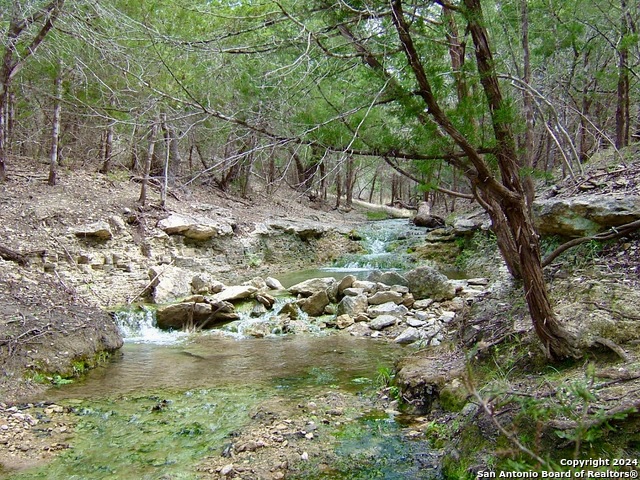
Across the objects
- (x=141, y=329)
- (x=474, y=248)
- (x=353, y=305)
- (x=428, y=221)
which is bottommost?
(x=141, y=329)

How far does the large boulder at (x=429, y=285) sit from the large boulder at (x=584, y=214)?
2533 mm

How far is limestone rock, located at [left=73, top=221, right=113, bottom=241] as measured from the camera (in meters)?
9.59

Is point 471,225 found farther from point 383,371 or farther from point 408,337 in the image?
point 383,371

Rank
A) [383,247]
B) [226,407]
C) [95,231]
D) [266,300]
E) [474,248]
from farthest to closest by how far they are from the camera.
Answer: [383,247]
[474,248]
[95,231]
[266,300]
[226,407]

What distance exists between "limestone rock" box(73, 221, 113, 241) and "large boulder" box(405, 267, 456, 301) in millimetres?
6699

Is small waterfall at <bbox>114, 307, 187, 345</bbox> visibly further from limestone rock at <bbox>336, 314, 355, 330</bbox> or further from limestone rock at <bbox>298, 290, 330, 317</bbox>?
limestone rock at <bbox>336, 314, 355, 330</bbox>

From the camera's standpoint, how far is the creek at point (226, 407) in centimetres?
311

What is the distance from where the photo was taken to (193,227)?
1181cm

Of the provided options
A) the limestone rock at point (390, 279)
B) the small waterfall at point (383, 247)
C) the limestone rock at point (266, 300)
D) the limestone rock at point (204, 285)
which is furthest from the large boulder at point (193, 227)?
the limestone rock at point (390, 279)

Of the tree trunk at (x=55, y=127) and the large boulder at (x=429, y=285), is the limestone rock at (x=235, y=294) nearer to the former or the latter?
the large boulder at (x=429, y=285)

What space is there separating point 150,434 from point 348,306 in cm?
467

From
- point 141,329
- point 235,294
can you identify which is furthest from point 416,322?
point 141,329

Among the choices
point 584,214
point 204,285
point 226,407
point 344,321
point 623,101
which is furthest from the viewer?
point 204,285

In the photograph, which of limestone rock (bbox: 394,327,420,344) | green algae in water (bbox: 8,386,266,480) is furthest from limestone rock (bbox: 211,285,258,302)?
green algae in water (bbox: 8,386,266,480)
